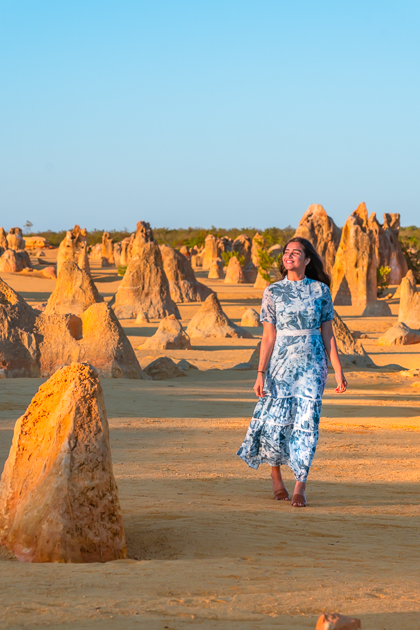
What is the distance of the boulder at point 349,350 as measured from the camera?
12406 mm

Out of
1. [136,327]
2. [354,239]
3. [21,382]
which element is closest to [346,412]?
[21,382]

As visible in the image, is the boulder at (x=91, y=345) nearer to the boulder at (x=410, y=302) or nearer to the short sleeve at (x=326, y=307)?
the short sleeve at (x=326, y=307)

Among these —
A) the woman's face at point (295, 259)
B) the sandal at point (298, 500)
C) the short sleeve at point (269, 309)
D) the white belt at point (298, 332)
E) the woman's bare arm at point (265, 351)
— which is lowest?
the sandal at point (298, 500)

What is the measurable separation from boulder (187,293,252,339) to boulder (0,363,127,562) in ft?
44.3

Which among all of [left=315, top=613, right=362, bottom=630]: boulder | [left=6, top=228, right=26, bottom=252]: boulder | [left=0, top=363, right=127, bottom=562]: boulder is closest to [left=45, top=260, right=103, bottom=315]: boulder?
[left=0, top=363, right=127, bottom=562]: boulder

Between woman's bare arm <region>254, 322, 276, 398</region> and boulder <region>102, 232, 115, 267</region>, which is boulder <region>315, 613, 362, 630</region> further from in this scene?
boulder <region>102, 232, 115, 267</region>

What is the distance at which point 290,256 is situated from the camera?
14.8 feet

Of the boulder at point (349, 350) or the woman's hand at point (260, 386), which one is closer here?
the woman's hand at point (260, 386)

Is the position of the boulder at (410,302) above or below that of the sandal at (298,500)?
above

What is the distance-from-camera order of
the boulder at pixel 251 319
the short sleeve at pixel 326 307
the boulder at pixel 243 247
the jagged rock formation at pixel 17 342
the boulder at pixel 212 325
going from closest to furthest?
the short sleeve at pixel 326 307 < the jagged rock formation at pixel 17 342 < the boulder at pixel 212 325 < the boulder at pixel 251 319 < the boulder at pixel 243 247

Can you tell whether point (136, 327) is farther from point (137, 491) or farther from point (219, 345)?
point (137, 491)

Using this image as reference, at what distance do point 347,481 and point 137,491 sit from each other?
149 centimetres

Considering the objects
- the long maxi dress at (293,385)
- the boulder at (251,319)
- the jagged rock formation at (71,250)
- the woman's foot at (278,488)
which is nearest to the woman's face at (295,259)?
the long maxi dress at (293,385)

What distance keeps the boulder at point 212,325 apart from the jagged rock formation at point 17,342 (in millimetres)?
7060
